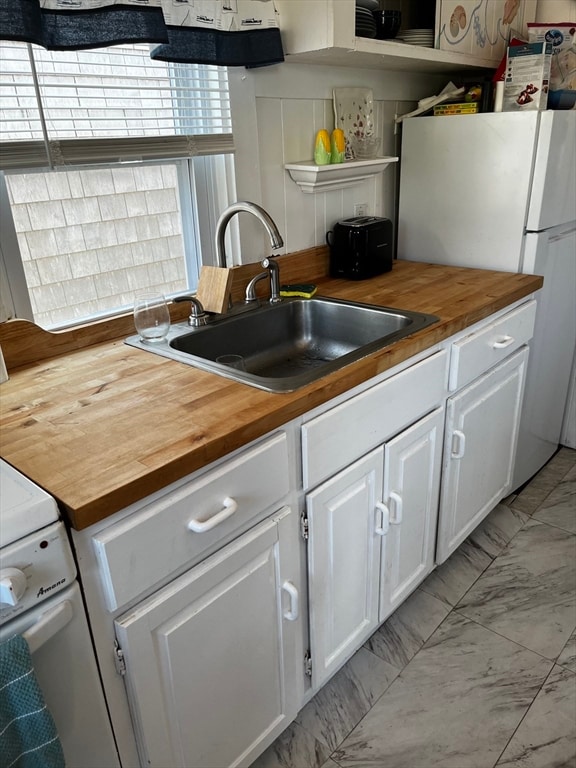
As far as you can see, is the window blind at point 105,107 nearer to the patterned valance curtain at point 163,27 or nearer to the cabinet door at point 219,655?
the patterned valance curtain at point 163,27

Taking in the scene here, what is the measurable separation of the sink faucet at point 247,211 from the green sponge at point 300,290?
0.85ft

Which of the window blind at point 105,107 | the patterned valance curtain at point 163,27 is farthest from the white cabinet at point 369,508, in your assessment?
the patterned valance curtain at point 163,27

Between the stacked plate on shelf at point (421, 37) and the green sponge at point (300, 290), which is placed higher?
the stacked plate on shelf at point (421, 37)

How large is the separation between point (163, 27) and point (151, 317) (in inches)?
26.6

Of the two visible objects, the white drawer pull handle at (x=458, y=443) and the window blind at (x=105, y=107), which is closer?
the window blind at (x=105, y=107)

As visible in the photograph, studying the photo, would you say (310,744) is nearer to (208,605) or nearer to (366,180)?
(208,605)

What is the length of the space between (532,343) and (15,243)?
176cm

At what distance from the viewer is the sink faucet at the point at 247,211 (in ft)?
4.74

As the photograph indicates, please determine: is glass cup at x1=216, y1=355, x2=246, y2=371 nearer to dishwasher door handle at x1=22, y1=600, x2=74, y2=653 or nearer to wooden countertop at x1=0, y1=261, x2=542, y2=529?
wooden countertop at x1=0, y1=261, x2=542, y2=529

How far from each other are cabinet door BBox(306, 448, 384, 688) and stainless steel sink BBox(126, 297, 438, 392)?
0.34 m

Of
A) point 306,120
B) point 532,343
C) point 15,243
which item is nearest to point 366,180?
point 306,120

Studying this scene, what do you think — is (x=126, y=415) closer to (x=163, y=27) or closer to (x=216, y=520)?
(x=216, y=520)

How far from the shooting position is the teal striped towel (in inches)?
30.0

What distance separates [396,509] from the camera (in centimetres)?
153
